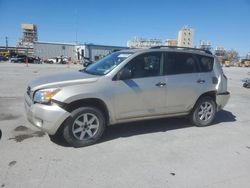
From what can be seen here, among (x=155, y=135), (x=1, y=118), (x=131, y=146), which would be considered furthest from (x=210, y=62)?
(x=1, y=118)

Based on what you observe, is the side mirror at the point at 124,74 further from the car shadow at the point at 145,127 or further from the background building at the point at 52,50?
the background building at the point at 52,50

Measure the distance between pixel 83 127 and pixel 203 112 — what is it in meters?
2.99

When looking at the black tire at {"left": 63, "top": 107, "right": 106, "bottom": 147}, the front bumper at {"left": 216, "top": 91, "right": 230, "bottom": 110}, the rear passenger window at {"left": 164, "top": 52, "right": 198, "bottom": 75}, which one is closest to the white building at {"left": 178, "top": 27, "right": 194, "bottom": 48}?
the front bumper at {"left": 216, "top": 91, "right": 230, "bottom": 110}

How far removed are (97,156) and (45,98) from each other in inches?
51.0

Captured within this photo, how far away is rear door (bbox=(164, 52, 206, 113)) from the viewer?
197 inches

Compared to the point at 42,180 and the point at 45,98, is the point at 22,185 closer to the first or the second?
the point at 42,180

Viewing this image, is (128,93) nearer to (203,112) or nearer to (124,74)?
(124,74)

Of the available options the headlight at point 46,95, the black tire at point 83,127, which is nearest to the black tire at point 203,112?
the black tire at point 83,127

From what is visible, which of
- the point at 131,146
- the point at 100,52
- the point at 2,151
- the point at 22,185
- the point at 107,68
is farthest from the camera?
the point at 100,52

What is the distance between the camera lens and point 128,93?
448 cm

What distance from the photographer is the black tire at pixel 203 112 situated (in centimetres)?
554

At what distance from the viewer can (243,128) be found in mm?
5734

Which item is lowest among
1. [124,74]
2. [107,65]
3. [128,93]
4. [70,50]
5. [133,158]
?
[133,158]

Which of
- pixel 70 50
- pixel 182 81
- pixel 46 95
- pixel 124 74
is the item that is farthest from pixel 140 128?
pixel 70 50
